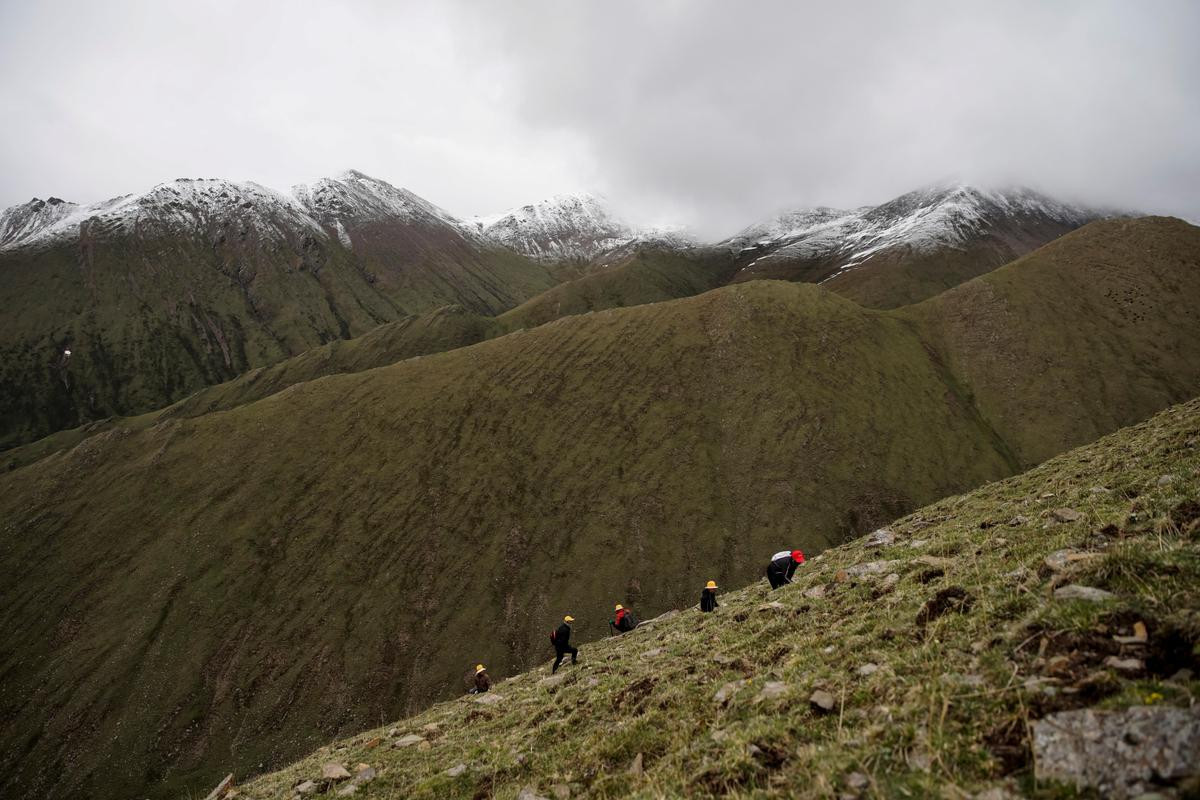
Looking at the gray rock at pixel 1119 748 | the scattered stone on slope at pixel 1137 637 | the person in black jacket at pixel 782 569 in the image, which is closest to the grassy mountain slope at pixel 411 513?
the person in black jacket at pixel 782 569

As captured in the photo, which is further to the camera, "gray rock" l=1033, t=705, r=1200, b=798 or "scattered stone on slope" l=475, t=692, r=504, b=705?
"scattered stone on slope" l=475, t=692, r=504, b=705

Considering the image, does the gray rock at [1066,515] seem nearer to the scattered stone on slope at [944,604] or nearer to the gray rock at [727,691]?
the scattered stone on slope at [944,604]

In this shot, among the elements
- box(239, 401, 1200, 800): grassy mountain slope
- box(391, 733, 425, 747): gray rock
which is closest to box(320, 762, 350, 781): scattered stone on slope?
box(239, 401, 1200, 800): grassy mountain slope

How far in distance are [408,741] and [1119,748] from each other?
18.6 metres

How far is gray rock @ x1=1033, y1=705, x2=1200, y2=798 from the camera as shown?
4.51 metres

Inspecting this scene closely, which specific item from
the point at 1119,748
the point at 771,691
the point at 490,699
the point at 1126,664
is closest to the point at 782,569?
the point at 490,699

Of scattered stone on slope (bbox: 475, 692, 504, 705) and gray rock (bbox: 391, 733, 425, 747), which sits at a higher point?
gray rock (bbox: 391, 733, 425, 747)

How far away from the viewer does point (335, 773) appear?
15.1 meters

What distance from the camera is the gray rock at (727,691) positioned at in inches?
444

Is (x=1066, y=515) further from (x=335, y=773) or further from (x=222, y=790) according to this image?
(x=222, y=790)

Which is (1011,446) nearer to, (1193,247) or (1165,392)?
(1165,392)

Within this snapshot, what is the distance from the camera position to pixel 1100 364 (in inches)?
4564

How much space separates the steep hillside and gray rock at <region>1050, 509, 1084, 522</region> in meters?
62.2

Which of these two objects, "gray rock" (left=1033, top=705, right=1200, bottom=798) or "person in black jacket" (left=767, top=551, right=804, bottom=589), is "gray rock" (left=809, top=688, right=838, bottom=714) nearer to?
"gray rock" (left=1033, top=705, right=1200, bottom=798)
